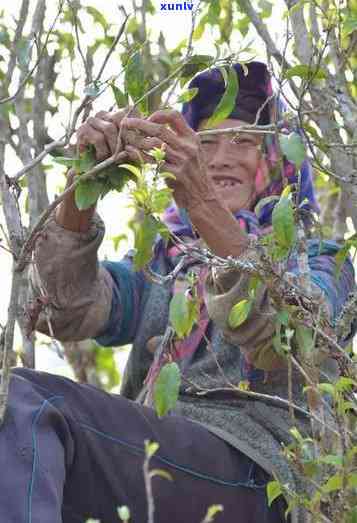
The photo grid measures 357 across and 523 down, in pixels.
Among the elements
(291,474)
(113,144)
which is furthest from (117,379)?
→ (113,144)

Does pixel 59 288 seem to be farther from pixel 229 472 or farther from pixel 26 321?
pixel 229 472

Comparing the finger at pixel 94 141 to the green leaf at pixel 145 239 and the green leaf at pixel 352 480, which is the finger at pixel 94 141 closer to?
the green leaf at pixel 145 239

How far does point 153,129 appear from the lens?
7.99ft

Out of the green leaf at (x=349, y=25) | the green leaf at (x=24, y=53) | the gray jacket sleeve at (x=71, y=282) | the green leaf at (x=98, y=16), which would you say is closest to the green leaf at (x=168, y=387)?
the gray jacket sleeve at (x=71, y=282)

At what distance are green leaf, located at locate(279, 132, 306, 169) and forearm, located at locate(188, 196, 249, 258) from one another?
0.36 meters

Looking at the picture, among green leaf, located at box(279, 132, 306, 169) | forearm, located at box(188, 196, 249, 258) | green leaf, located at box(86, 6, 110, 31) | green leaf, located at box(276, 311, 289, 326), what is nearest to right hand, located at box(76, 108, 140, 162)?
forearm, located at box(188, 196, 249, 258)

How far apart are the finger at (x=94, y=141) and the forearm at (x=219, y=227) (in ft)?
0.76

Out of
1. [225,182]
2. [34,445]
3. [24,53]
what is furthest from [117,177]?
[225,182]

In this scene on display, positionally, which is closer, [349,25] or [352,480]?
[352,480]

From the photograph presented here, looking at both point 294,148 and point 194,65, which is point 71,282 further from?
point 294,148

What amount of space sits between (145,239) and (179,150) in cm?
38

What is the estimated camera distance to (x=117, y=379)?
4555 mm

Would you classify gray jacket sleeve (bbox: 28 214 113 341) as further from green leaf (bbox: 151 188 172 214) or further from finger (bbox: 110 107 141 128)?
green leaf (bbox: 151 188 172 214)

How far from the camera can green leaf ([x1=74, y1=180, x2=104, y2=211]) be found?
7.55 feet
